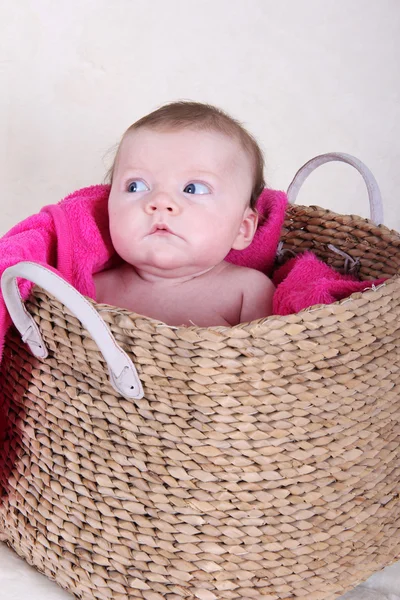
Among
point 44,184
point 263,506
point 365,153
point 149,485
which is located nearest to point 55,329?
point 149,485

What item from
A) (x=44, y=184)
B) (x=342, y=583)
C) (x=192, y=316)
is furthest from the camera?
(x=44, y=184)

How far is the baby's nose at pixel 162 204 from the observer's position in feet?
4.16

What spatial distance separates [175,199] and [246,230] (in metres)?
0.21

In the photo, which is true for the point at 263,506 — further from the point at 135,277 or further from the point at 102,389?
the point at 135,277

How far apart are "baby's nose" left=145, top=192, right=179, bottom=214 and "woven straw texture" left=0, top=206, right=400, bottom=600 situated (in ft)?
0.85

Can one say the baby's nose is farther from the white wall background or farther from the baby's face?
the white wall background

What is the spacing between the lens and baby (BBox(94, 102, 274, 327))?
50.8 inches

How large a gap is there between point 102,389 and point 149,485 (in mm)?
134

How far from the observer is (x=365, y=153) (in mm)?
2121

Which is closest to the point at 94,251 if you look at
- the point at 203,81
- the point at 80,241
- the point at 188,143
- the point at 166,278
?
the point at 80,241

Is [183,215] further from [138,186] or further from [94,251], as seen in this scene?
[94,251]

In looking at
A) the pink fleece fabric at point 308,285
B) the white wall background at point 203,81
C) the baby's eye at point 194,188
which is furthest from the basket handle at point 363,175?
the white wall background at point 203,81

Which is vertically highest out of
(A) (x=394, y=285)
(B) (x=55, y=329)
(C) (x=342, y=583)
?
(A) (x=394, y=285)

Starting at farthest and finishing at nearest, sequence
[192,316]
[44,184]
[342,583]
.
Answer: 1. [44,184]
2. [192,316]
3. [342,583]
